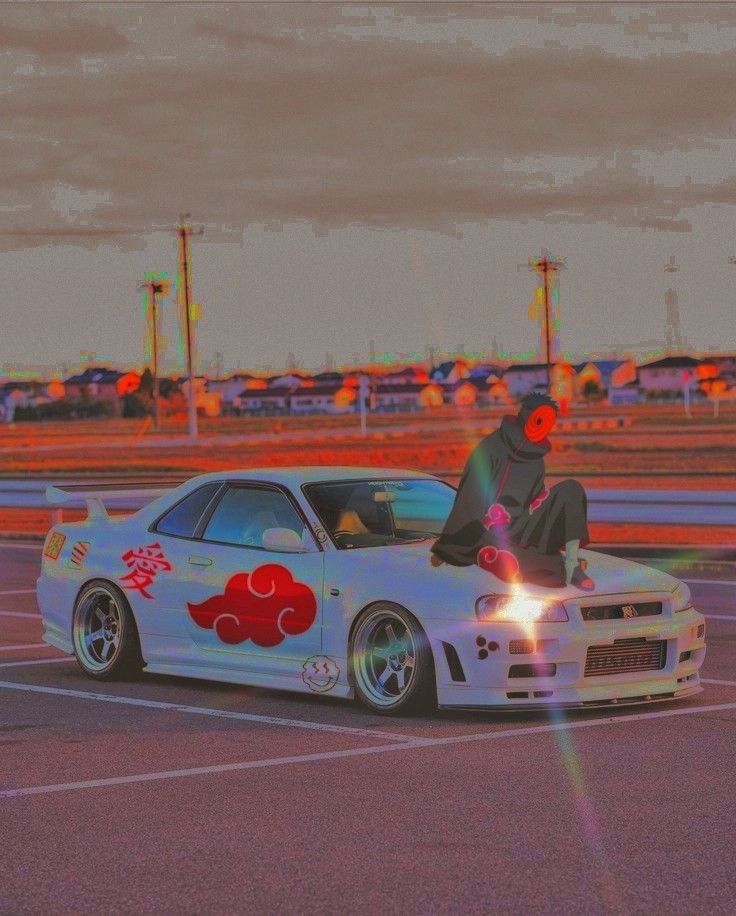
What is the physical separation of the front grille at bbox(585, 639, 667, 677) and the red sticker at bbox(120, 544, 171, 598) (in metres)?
2.98

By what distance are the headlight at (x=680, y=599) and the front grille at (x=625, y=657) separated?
0.27 meters

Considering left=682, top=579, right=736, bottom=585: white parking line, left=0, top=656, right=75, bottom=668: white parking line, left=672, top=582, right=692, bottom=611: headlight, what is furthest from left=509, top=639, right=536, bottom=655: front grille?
left=682, top=579, right=736, bottom=585: white parking line

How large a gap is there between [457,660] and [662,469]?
47.5 m

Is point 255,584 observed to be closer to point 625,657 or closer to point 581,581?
point 581,581

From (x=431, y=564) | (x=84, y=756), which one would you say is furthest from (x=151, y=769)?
(x=431, y=564)

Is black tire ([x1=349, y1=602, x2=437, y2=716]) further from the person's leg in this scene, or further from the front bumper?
the person's leg

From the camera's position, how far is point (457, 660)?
31.5 feet

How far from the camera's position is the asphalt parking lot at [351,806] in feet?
20.1

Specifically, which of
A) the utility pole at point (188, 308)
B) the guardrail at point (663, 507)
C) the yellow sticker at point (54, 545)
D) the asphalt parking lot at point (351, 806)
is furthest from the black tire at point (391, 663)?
the utility pole at point (188, 308)

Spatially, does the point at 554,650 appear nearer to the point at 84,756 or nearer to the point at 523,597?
the point at 523,597

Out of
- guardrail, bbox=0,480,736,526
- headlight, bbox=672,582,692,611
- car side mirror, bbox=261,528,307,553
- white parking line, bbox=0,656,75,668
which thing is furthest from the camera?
guardrail, bbox=0,480,736,526

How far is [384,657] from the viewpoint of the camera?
999cm

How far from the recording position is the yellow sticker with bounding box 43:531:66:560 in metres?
12.1

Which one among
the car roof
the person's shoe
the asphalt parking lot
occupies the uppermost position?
the car roof
